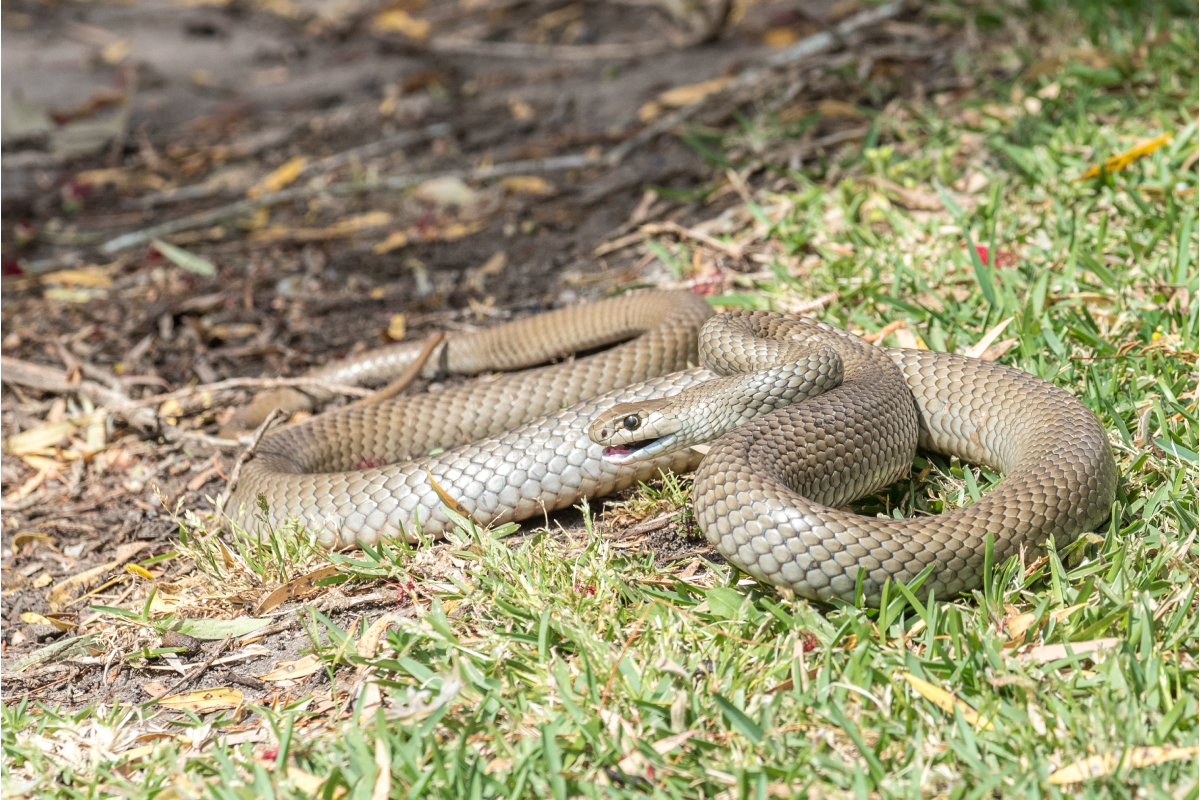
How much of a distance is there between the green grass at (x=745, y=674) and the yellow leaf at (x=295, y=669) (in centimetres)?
6

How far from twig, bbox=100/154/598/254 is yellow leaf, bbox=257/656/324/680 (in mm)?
5059

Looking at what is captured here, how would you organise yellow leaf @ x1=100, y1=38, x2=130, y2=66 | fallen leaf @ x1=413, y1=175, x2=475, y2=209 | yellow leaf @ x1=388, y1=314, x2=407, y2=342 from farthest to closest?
yellow leaf @ x1=100, y1=38, x2=130, y2=66 < fallen leaf @ x1=413, y1=175, x2=475, y2=209 < yellow leaf @ x1=388, y1=314, x2=407, y2=342

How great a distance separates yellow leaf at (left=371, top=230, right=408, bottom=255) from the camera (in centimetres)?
700

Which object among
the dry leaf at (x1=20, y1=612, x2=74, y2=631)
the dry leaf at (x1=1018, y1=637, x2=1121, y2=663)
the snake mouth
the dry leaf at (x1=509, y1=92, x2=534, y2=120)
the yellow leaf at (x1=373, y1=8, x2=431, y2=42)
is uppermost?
the yellow leaf at (x1=373, y1=8, x2=431, y2=42)

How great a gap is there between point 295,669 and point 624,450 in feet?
4.73

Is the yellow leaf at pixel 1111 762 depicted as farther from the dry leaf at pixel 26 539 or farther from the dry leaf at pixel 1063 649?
the dry leaf at pixel 26 539

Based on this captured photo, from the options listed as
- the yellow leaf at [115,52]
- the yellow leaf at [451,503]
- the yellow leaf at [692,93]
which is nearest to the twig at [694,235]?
the yellow leaf at [692,93]

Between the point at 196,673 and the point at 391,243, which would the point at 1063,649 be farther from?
the point at 391,243

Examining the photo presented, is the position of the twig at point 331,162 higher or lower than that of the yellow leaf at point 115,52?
lower

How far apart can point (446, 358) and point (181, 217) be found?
372 centimetres

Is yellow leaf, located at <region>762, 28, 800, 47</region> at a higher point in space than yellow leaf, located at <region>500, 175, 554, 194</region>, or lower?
higher

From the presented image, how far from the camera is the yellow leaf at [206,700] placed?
10.5 ft

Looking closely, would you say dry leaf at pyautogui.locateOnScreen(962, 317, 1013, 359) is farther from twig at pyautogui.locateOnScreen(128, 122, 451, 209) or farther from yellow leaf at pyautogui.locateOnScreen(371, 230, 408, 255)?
twig at pyautogui.locateOnScreen(128, 122, 451, 209)

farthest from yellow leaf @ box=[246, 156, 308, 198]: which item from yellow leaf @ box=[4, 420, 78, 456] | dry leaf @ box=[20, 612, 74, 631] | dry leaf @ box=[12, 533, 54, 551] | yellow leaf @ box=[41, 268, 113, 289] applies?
dry leaf @ box=[20, 612, 74, 631]
